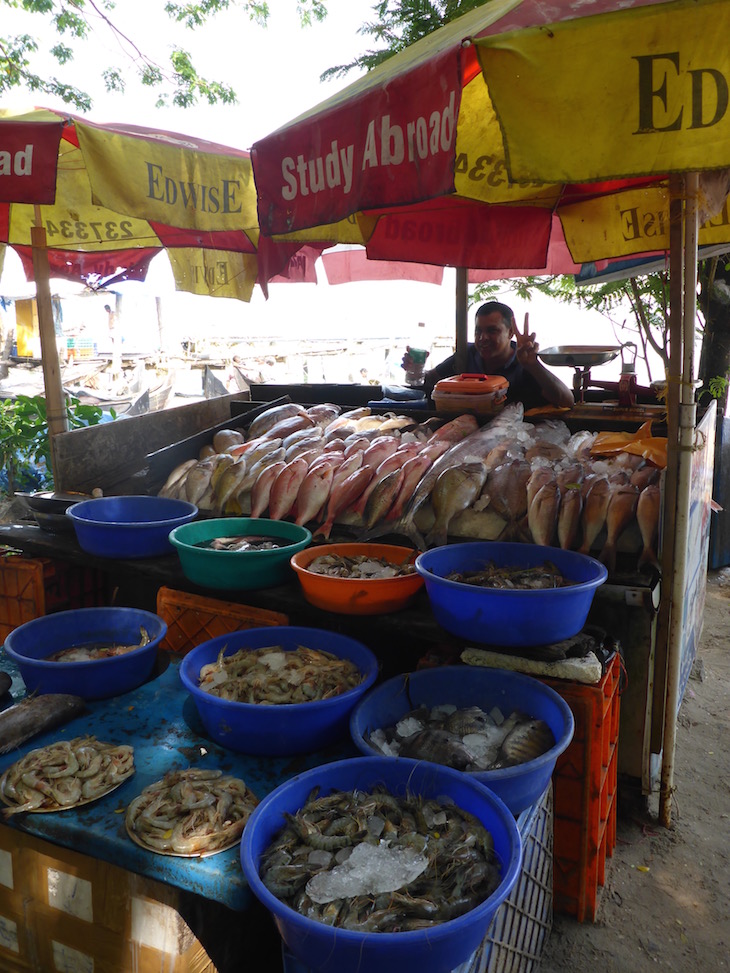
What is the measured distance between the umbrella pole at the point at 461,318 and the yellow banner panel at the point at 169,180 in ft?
8.00

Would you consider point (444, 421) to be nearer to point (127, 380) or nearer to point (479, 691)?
point (479, 691)

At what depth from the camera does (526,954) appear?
232 cm

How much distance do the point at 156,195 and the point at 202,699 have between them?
9.57 ft

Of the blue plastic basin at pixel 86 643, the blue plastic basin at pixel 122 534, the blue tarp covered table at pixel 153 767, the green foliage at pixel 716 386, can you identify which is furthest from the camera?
the green foliage at pixel 716 386

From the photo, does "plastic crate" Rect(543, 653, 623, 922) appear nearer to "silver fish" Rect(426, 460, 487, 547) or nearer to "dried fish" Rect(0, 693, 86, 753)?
"silver fish" Rect(426, 460, 487, 547)

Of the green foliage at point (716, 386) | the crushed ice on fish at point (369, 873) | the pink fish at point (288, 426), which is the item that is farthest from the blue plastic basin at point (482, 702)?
the green foliage at point (716, 386)

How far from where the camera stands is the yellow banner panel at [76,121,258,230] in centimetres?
359

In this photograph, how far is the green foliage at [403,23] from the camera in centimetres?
710

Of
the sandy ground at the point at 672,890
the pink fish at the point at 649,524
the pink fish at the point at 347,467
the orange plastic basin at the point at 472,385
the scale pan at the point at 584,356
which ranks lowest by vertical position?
the sandy ground at the point at 672,890

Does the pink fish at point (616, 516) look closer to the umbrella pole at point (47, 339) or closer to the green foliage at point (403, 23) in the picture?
the umbrella pole at point (47, 339)

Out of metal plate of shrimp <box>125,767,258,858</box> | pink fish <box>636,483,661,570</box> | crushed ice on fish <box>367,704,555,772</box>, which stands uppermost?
pink fish <box>636,483,661,570</box>

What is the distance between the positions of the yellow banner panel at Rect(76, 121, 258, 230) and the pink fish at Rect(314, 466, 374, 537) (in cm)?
183

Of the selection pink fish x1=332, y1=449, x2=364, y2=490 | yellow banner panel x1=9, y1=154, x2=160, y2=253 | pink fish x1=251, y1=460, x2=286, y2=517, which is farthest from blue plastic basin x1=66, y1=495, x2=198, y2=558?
yellow banner panel x1=9, y1=154, x2=160, y2=253

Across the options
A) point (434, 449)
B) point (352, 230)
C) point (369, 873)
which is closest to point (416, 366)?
point (352, 230)
